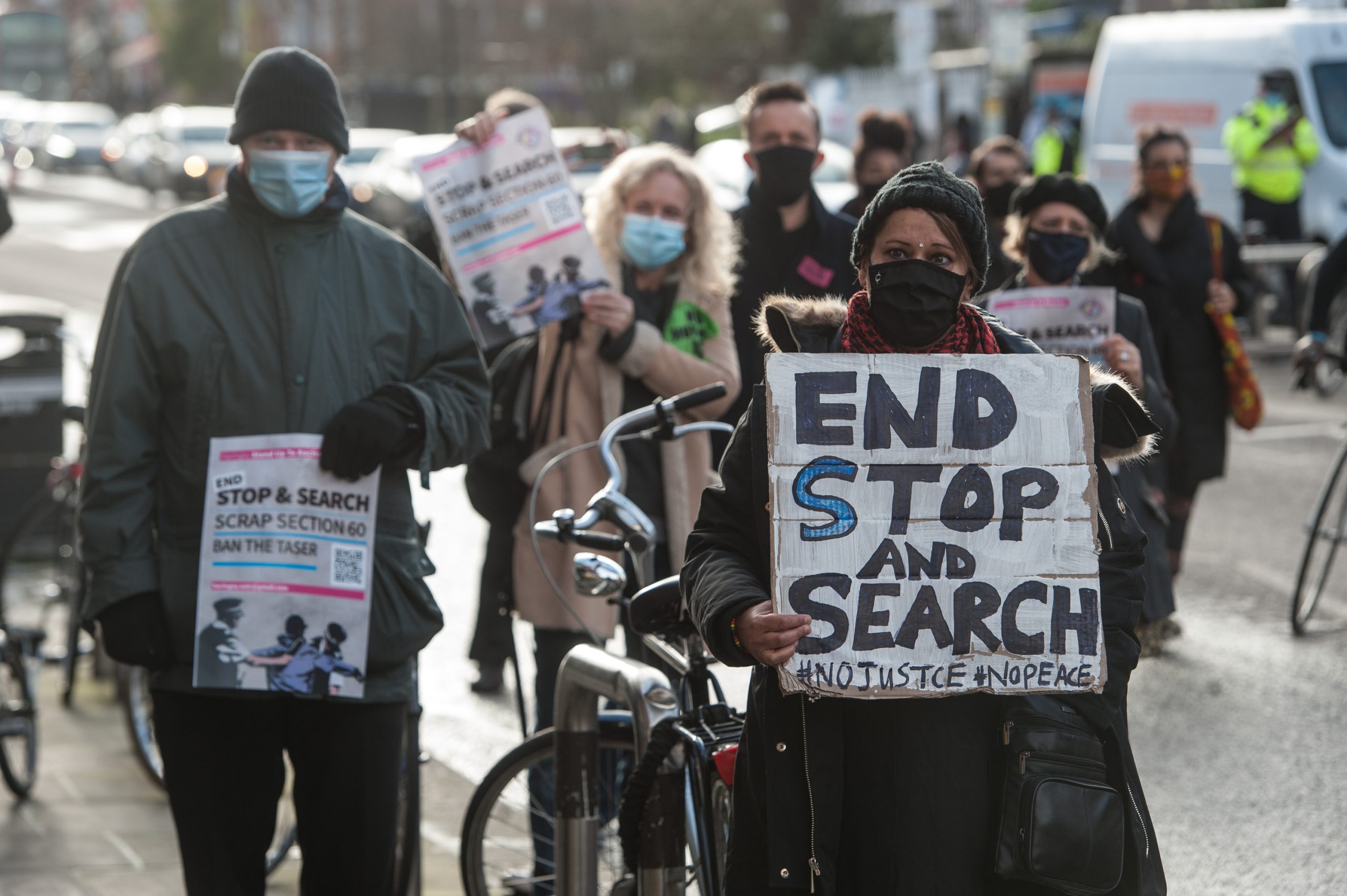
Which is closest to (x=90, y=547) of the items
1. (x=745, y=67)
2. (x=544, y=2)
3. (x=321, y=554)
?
(x=321, y=554)

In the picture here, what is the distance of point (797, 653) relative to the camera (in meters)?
2.59

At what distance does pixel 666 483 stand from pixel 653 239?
0.70 meters

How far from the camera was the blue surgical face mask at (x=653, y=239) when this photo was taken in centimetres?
487

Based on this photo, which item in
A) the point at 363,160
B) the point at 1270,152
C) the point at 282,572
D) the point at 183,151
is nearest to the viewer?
the point at 282,572

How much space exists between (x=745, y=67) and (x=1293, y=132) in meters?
31.5

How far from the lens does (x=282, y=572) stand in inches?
138

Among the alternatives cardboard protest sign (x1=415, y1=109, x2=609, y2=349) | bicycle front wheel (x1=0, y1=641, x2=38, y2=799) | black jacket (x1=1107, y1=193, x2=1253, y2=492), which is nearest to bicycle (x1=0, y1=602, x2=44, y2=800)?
bicycle front wheel (x1=0, y1=641, x2=38, y2=799)

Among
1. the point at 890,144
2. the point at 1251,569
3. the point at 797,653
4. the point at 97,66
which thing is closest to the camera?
the point at 797,653

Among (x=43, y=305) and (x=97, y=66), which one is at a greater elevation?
(x=97, y=66)

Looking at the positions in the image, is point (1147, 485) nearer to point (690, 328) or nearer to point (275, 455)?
point (690, 328)

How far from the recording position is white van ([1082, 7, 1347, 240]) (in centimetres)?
1698

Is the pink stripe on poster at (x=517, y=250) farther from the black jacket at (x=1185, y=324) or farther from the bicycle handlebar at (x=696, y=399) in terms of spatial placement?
the black jacket at (x=1185, y=324)

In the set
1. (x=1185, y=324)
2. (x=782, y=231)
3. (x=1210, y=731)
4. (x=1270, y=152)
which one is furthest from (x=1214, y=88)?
(x=782, y=231)

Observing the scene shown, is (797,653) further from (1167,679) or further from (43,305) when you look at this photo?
(43,305)
